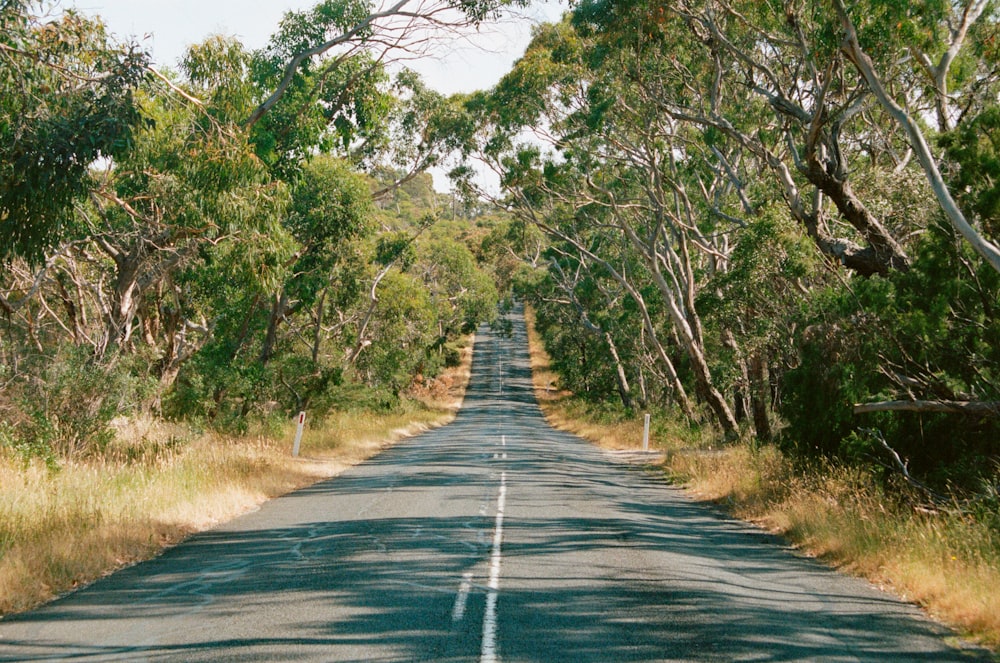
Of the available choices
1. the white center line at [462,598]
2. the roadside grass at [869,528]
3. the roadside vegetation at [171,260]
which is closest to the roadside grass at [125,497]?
the roadside vegetation at [171,260]

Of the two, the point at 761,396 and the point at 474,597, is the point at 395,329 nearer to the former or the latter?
the point at 761,396

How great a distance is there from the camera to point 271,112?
59.0 feet

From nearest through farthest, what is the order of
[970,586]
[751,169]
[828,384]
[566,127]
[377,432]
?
[970,586] → [828,384] → [566,127] → [751,169] → [377,432]

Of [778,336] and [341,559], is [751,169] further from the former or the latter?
[341,559]

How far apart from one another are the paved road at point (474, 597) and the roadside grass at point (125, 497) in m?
0.40

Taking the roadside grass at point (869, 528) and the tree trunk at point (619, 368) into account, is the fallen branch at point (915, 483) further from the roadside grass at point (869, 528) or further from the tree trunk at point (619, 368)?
the tree trunk at point (619, 368)

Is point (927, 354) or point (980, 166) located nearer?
point (980, 166)

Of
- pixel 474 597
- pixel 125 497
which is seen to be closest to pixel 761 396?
pixel 125 497

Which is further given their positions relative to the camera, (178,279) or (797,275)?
(178,279)

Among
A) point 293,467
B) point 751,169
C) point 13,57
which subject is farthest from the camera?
point 751,169

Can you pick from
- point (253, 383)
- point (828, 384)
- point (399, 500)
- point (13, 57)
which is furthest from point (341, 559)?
point (253, 383)

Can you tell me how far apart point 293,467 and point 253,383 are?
7478 mm

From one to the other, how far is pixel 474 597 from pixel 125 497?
569cm

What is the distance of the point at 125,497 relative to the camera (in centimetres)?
1126
